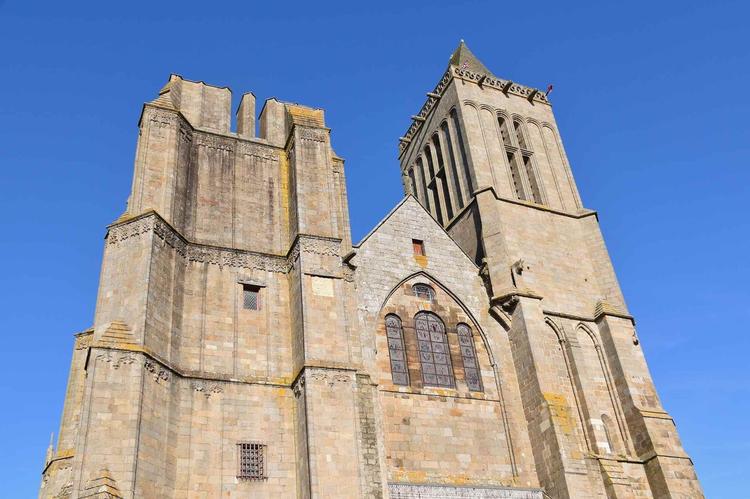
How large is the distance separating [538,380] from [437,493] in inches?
177

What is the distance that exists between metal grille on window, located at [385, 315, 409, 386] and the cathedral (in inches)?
4.5

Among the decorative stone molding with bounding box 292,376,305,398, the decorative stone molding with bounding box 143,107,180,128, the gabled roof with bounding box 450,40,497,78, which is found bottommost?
the decorative stone molding with bounding box 292,376,305,398

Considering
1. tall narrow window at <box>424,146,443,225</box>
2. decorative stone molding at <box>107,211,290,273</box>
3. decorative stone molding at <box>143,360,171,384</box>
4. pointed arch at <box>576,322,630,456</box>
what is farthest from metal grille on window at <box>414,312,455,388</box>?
tall narrow window at <box>424,146,443,225</box>

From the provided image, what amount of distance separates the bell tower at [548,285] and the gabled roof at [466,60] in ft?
10.5

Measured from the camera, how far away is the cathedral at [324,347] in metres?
15.7

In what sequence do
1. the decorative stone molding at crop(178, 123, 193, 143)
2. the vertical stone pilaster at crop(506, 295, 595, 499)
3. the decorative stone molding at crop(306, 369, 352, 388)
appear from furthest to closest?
1. the decorative stone molding at crop(178, 123, 193, 143)
2. the vertical stone pilaster at crop(506, 295, 595, 499)
3. the decorative stone molding at crop(306, 369, 352, 388)

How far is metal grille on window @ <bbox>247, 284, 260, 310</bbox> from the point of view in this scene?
18.7 meters

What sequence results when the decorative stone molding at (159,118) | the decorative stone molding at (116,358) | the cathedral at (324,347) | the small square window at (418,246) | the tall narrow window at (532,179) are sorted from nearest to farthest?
the decorative stone molding at (116,358)
the cathedral at (324,347)
the decorative stone molding at (159,118)
the small square window at (418,246)
the tall narrow window at (532,179)

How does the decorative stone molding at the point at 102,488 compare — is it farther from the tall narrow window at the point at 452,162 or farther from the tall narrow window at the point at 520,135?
the tall narrow window at the point at 520,135

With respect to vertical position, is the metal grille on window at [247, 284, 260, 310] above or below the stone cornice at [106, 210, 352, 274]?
below

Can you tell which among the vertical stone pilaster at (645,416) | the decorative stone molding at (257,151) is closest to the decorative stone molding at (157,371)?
the decorative stone molding at (257,151)

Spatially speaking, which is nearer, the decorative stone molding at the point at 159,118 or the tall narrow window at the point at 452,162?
the decorative stone molding at the point at 159,118

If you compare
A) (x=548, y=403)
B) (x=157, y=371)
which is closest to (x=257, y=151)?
(x=157, y=371)

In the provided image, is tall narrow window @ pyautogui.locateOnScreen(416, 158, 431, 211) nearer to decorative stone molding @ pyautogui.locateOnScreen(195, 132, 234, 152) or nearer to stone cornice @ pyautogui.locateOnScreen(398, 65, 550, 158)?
stone cornice @ pyautogui.locateOnScreen(398, 65, 550, 158)
